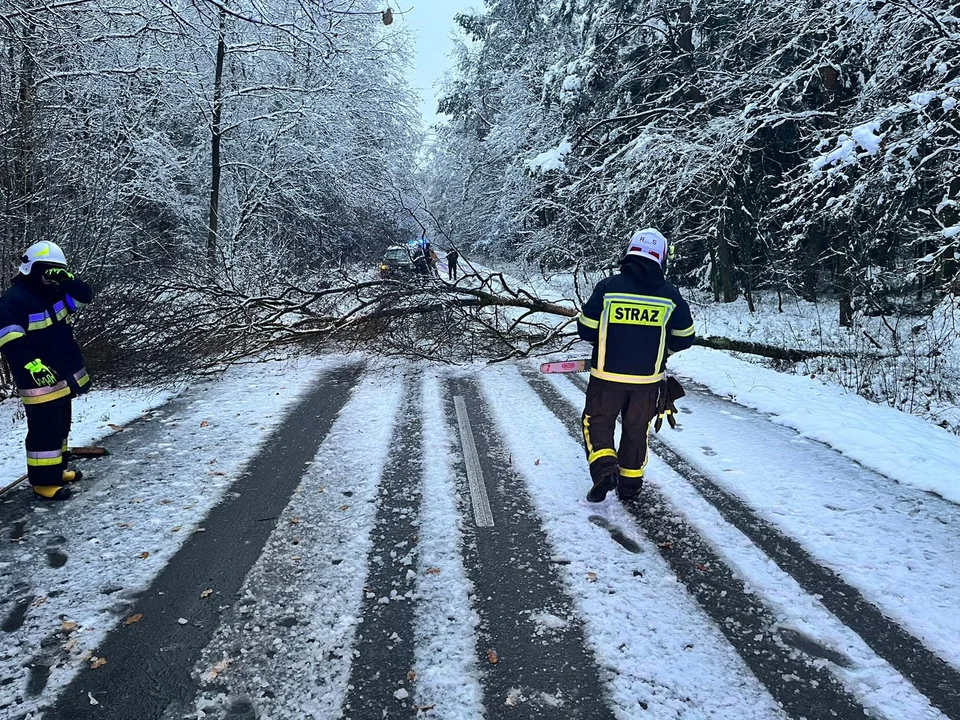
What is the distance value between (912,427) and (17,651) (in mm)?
7801

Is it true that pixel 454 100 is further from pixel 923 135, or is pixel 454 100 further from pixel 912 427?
pixel 912 427

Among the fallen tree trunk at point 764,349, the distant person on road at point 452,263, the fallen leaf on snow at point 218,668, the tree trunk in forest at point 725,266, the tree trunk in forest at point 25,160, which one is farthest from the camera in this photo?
the tree trunk in forest at point 725,266

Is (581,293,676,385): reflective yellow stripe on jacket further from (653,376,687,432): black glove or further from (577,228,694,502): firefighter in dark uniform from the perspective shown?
(653,376,687,432): black glove

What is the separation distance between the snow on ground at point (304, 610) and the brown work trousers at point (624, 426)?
1.79 metres

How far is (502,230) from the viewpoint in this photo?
90.9 feet

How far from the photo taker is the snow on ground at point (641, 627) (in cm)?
260

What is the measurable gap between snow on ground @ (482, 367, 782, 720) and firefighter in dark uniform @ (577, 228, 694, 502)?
364mm

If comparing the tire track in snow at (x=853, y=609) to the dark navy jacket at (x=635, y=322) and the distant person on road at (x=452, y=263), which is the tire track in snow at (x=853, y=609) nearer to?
the dark navy jacket at (x=635, y=322)

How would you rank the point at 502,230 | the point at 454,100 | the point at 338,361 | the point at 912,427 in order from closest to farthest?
the point at 912,427 < the point at 338,361 < the point at 502,230 < the point at 454,100

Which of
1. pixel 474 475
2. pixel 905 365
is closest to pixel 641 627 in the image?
pixel 474 475

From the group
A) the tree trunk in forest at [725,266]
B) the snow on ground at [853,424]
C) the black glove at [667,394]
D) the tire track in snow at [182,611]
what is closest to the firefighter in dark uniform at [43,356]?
the tire track in snow at [182,611]

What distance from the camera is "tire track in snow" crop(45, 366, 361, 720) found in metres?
2.61

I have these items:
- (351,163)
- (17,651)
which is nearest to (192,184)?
(351,163)

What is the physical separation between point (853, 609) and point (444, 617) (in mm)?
2226
